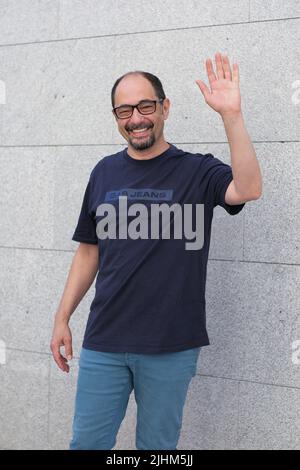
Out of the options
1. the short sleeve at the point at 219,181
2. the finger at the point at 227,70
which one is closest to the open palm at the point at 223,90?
the finger at the point at 227,70

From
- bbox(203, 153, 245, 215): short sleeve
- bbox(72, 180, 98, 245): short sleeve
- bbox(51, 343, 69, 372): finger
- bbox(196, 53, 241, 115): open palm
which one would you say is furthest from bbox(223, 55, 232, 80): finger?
bbox(51, 343, 69, 372): finger

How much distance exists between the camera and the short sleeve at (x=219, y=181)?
2.45 metres

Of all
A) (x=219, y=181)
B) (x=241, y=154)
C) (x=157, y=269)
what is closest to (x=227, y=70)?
(x=241, y=154)

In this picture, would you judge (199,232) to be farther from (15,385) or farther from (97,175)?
(15,385)

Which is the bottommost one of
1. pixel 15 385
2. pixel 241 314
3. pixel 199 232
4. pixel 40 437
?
pixel 40 437

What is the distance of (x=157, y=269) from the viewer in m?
2.52

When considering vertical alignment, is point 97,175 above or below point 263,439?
above

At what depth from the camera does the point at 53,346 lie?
284cm

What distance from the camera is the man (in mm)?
2520

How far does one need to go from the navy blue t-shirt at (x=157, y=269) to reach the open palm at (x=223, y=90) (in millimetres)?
312

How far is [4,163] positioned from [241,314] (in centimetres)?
179

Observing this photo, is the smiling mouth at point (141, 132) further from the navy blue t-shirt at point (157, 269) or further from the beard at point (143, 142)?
the navy blue t-shirt at point (157, 269)

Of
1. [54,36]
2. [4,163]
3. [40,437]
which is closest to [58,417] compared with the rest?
[40,437]

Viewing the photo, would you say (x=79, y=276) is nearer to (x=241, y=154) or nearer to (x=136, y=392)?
(x=136, y=392)
